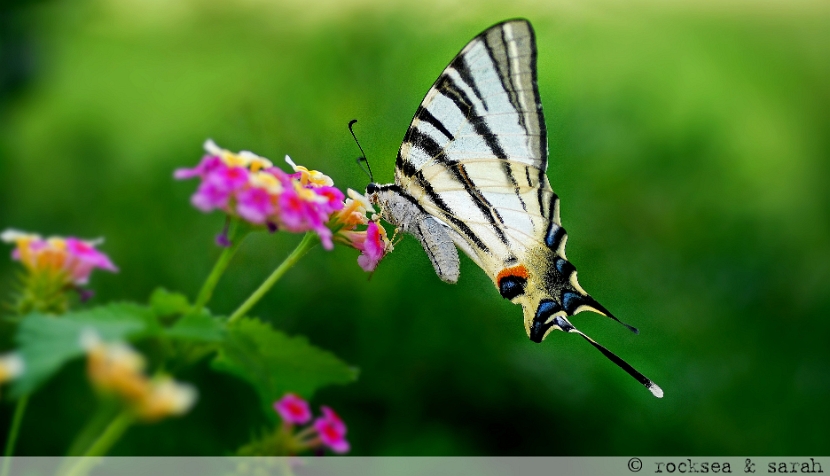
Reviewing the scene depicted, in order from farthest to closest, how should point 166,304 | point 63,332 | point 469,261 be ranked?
point 469,261 < point 166,304 < point 63,332

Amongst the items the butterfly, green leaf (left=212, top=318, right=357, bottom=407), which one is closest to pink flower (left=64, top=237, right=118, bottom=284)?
green leaf (left=212, top=318, right=357, bottom=407)

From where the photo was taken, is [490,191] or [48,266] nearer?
[48,266]

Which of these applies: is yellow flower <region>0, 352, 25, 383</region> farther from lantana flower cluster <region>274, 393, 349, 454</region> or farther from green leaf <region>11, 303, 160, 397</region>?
lantana flower cluster <region>274, 393, 349, 454</region>

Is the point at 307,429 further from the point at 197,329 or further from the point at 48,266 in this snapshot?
the point at 48,266

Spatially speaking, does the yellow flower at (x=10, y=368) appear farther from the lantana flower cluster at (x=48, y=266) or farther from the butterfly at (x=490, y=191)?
the butterfly at (x=490, y=191)

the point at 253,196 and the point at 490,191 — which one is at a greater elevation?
the point at 490,191

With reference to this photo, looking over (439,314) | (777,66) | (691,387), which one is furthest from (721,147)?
(777,66)

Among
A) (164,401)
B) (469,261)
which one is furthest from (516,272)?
(164,401)

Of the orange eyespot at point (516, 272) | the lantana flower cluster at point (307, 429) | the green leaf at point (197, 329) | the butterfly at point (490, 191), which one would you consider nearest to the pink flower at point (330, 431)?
the lantana flower cluster at point (307, 429)
